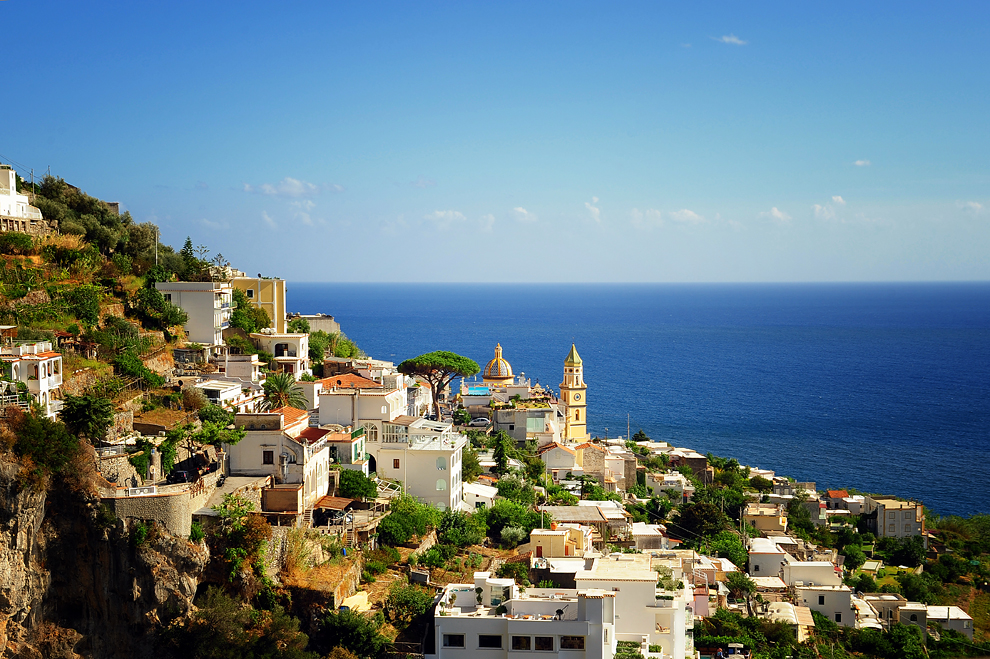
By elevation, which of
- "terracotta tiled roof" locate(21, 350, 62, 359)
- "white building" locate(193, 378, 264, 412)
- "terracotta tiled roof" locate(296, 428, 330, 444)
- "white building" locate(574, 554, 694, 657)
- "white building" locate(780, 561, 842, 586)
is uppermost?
"terracotta tiled roof" locate(21, 350, 62, 359)

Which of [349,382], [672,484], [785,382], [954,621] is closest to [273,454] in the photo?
[349,382]

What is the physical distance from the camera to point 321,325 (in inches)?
1686

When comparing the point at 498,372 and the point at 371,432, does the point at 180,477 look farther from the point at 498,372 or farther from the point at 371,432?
the point at 498,372

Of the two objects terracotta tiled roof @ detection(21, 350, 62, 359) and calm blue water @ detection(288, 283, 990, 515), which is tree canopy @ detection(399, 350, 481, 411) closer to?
terracotta tiled roof @ detection(21, 350, 62, 359)

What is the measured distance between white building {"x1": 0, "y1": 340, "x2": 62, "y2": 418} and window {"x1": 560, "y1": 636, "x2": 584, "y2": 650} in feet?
41.2

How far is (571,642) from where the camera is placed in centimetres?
1894

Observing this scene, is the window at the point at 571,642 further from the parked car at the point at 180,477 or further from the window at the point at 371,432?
the window at the point at 371,432

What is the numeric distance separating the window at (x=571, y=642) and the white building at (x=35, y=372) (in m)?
12.6

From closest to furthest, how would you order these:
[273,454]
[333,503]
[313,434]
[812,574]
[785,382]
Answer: [273,454] < [333,503] < [313,434] < [812,574] < [785,382]

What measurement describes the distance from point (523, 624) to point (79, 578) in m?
9.67

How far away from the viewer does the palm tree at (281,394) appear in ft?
87.6

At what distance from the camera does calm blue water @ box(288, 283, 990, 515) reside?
56375 millimetres

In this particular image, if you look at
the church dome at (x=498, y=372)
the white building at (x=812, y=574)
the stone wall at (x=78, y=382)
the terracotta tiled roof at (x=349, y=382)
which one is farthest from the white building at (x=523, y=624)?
Result: the church dome at (x=498, y=372)

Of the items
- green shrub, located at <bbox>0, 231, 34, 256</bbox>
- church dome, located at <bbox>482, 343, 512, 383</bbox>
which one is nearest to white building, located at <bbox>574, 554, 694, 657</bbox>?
green shrub, located at <bbox>0, 231, 34, 256</bbox>
